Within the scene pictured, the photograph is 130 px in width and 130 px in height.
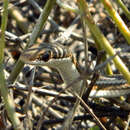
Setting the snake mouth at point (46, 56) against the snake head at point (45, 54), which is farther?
the snake mouth at point (46, 56)

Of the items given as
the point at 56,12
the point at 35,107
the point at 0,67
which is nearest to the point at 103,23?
the point at 56,12

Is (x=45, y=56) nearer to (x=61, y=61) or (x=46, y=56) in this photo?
(x=46, y=56)

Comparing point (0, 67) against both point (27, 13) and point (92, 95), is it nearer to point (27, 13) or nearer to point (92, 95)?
point (92, 95)

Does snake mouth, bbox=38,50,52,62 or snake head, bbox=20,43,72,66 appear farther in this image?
snake mouth, bbox=38,50,52,62

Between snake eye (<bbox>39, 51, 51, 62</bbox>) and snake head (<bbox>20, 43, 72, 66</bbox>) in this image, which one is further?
snake eye (<bbox>39, 51, 51, 62</bbox>)

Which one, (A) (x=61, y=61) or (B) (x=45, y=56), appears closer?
(B) (x=45, y=56)

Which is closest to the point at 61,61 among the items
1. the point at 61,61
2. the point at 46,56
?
the point at 61,61

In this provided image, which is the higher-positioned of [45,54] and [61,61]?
[45,54]

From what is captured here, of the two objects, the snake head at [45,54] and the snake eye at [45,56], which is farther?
the snake eye at [45,56]
